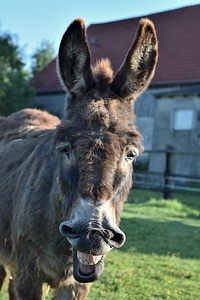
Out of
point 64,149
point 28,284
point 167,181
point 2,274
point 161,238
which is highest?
point 64,149

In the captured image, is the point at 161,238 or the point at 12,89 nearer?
the point at 161,238

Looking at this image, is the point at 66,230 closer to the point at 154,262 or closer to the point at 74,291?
the point at 74,291

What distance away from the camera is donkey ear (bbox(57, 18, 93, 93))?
310 cm

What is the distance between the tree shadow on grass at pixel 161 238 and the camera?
7301 millimetres

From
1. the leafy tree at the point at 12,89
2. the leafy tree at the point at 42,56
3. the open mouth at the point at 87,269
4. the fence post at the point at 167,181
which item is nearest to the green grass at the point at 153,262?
the open mouth at the point at 87,269

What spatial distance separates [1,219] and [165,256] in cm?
355

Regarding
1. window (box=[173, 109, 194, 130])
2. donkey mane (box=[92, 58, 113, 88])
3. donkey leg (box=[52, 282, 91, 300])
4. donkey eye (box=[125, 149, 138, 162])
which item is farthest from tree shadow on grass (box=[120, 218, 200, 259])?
window (box=[173, 109, 194, 130])

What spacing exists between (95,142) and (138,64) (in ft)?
2.55

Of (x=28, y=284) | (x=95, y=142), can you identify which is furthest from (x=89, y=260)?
(x=28, y=284)

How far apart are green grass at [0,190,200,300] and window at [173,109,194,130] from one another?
420 inches

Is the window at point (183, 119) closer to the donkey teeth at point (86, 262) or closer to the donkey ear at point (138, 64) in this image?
the donkey ear at point (138, 64)

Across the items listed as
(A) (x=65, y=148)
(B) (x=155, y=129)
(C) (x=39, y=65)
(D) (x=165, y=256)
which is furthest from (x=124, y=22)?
A: (C) (x=39, y=65)

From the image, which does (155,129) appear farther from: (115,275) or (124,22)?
(115,275)

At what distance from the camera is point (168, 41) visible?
22500 millimetres
